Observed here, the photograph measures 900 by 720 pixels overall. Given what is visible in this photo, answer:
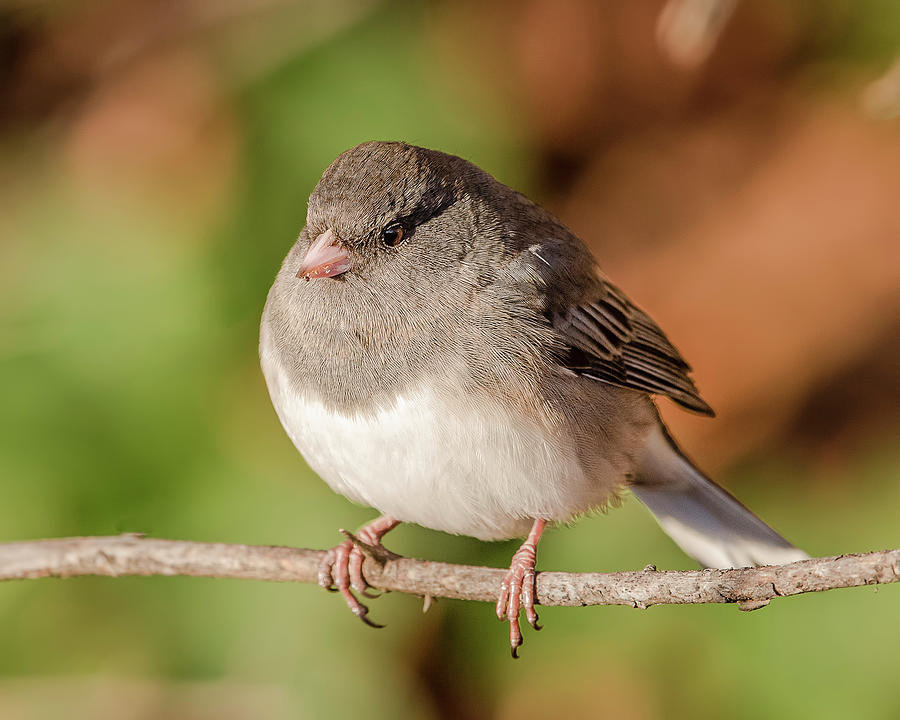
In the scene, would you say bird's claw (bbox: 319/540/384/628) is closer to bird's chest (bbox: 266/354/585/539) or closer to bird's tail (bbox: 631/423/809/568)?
bird's chest (bbox: 266/354/585/539)

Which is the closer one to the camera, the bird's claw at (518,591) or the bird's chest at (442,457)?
the bird's chest at (442,457)

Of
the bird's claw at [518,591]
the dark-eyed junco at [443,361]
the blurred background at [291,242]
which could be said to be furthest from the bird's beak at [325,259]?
the blurred background at [291,242]

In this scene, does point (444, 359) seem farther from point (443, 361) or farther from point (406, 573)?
point (406, 573)

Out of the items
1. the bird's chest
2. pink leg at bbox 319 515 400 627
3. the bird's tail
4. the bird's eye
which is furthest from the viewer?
the bird's tail

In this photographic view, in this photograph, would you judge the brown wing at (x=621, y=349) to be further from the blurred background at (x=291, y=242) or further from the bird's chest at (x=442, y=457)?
the blurred background at (x=291, y=242)

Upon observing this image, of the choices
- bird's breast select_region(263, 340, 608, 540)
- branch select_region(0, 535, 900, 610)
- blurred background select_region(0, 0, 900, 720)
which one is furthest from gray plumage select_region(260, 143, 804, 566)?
blurred background select_region(0, 0, 900, 720)

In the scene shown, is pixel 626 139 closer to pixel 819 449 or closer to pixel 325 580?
pixel 819 449
